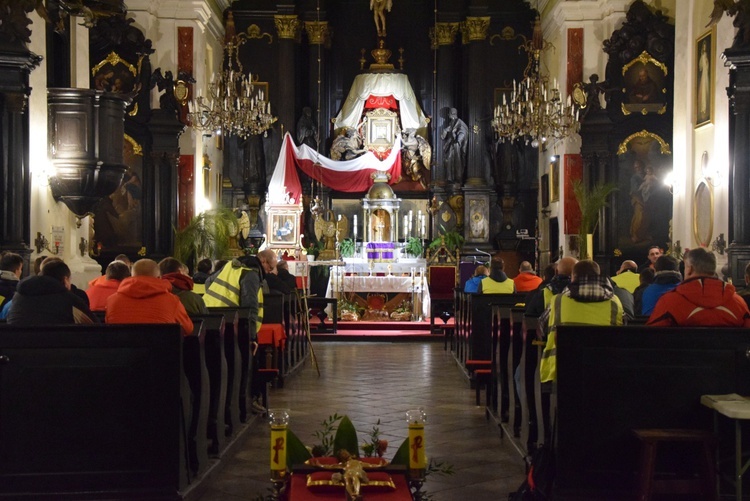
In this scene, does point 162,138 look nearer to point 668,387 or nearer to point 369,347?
point 369,347

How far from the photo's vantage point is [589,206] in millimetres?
18938

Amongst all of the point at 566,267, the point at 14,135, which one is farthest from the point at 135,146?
the point at 566,267

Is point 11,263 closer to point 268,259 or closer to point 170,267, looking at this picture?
point 170,267

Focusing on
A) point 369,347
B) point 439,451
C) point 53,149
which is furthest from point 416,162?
point 439,451

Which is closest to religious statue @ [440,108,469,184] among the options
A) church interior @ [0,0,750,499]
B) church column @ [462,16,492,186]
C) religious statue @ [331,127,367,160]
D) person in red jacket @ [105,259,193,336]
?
church interior @ [0,0,750,499]

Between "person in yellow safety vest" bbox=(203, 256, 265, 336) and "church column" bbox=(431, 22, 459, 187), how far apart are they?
15.0 metres

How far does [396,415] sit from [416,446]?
4990 millimetres

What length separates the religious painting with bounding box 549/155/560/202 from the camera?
21844 mm

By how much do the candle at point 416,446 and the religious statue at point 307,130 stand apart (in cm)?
1999

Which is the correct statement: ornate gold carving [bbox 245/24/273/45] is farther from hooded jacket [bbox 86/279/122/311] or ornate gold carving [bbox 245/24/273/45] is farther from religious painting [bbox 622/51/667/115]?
hooded jacket [bbox 86/279/122/311]

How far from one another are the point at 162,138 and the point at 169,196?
1171 millimetres

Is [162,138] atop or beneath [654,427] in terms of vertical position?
atop

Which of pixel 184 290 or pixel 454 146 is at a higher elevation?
pixel 454 146

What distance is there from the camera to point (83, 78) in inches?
601
